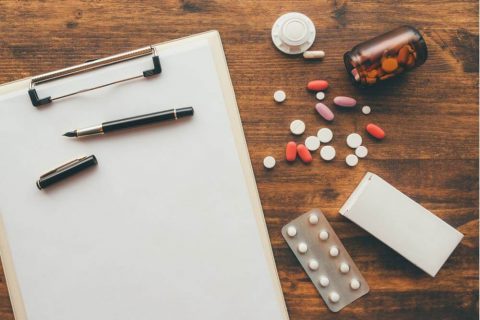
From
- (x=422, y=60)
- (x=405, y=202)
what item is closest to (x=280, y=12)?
(x=422, y=60)

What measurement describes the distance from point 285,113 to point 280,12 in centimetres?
15

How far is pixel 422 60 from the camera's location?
0.74 m

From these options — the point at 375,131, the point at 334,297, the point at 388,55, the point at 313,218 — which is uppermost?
the point at 388,55

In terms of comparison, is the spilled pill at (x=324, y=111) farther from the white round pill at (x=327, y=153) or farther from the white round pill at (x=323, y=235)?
the white round pill at (x=323, y=235)

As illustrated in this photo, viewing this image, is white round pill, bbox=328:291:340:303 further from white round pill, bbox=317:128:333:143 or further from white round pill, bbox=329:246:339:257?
white round pill, bbox=317:128:333:143

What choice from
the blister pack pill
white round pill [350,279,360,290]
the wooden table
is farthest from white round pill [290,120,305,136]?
white round pill [350,279,360,290]

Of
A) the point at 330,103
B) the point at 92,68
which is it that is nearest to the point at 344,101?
the point at 330,103

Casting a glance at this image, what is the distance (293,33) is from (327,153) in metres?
0.18

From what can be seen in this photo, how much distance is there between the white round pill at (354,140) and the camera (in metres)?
0.76

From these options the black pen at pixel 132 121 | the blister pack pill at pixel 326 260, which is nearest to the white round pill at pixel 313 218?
the blister pack pill at pixel 326 260

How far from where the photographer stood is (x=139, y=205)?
0.75 m

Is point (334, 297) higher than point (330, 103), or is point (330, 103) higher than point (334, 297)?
point (330, 103)

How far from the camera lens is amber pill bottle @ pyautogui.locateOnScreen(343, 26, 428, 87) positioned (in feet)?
2.39

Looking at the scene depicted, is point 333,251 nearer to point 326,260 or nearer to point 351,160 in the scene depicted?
point 326,260
